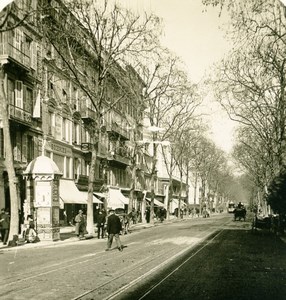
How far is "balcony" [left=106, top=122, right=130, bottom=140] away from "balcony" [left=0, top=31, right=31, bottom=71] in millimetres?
16693

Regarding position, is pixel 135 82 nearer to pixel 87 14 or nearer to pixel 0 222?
pixel 87 14

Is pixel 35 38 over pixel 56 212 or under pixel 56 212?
over

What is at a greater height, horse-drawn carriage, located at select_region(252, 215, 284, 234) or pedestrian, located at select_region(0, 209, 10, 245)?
pedestrian, located at select_region(0, 209, 10, 245)

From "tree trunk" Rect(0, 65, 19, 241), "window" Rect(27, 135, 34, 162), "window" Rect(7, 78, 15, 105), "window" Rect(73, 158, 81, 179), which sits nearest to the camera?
"tree trunk" Rect(0, 65, 19, 241)

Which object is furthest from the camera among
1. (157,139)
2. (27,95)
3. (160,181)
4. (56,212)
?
(160,181)

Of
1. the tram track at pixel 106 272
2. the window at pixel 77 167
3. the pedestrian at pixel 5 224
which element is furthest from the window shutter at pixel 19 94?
the tram track at pixel 106 272

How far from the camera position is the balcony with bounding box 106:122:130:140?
2081 inches

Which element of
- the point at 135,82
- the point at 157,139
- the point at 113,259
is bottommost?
the point at 113,259

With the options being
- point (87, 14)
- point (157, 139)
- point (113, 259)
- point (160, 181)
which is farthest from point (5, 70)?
point (160, 181)

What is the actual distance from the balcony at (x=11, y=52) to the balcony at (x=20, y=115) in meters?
2.57

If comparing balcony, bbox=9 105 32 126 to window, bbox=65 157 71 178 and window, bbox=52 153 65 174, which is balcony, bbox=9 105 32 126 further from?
window, bbox=65 157 71 178

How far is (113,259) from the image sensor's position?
16.2 m

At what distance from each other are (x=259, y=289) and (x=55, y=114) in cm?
3032

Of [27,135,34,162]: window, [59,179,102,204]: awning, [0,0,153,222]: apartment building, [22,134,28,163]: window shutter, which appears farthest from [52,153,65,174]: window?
[22,134,28,163]: window shutter
